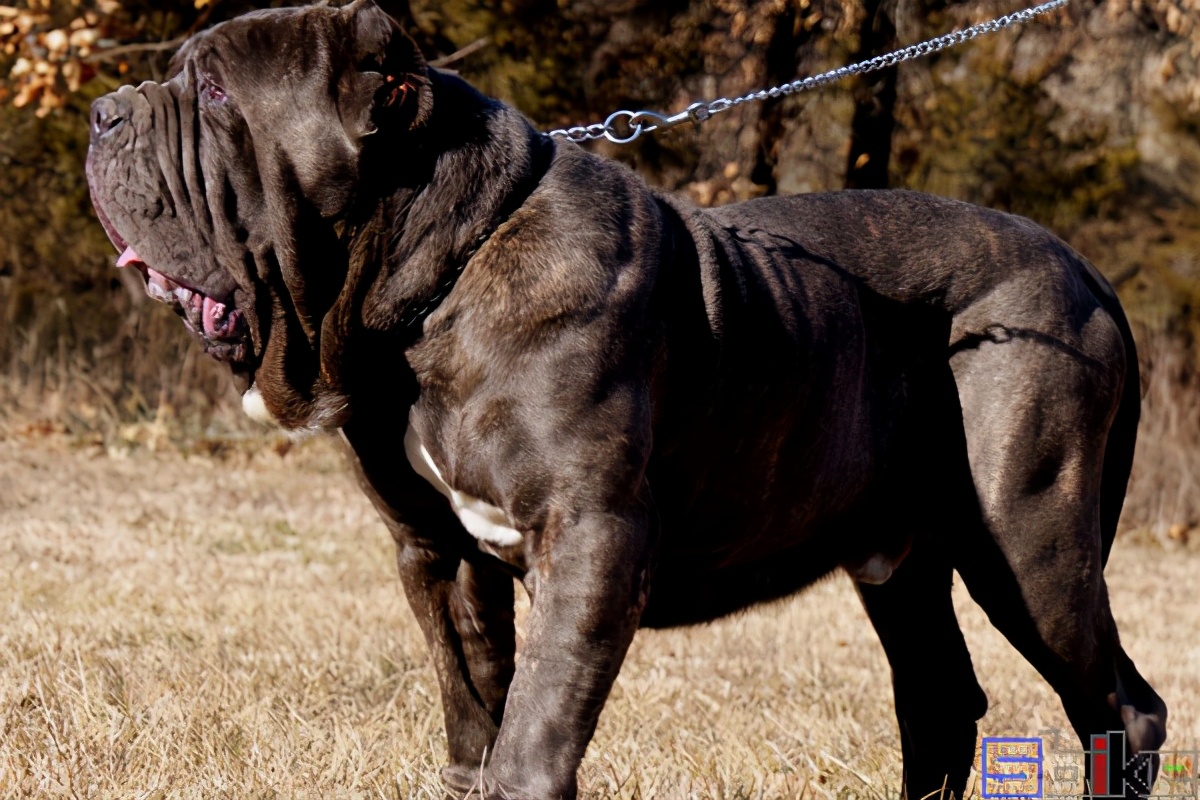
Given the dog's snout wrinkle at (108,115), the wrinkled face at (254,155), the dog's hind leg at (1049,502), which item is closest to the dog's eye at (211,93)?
the wrinkled face at (254,155)

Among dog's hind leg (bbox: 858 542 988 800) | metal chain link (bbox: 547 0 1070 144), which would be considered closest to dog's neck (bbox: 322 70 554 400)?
metal chain link (bbox: 547 0 1070 144)

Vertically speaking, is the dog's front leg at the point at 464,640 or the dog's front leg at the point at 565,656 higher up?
the dog's front leg at the point at 565,656

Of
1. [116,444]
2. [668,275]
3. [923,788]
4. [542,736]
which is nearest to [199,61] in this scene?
[668,275]

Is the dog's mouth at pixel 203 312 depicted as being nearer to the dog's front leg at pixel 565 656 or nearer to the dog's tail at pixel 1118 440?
the dog's front leg at pixel 565 656

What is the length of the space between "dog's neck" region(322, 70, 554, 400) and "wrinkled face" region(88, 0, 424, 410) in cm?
5

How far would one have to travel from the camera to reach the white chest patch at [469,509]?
9.44 ft

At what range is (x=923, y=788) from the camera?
13.1 ft

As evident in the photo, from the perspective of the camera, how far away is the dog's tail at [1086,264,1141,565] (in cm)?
387

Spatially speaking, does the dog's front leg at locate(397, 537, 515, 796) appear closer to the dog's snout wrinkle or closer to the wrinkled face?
the wrinkled face

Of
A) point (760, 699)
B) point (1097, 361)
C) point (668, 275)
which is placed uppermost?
point (668, 275)

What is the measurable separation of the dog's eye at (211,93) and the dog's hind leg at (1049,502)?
1.84m

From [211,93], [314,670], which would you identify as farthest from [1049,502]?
[314,670]

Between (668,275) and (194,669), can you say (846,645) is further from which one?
(668,275)

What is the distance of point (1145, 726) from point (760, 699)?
1.65 meters
